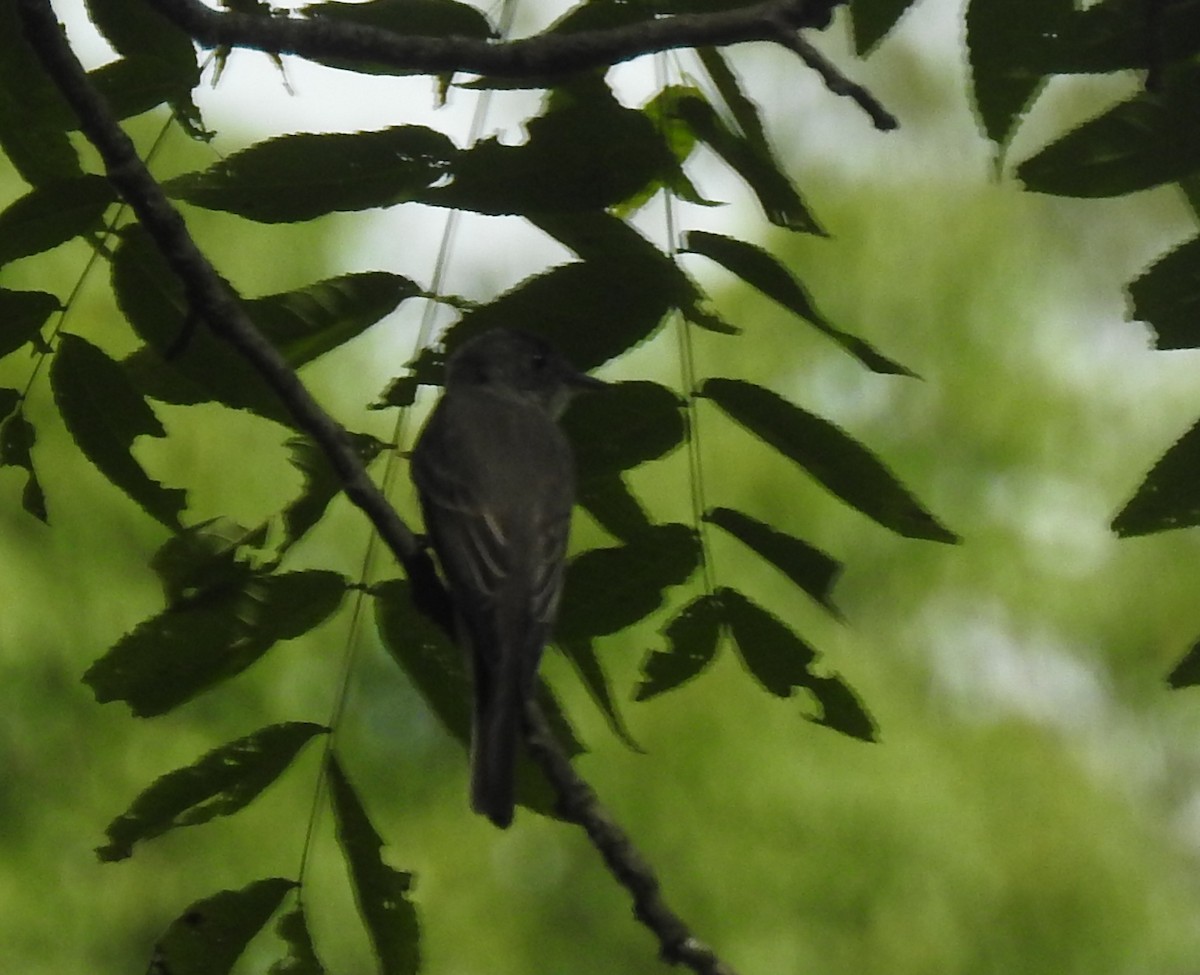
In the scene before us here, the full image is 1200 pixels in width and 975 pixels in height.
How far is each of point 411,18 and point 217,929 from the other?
1106mm

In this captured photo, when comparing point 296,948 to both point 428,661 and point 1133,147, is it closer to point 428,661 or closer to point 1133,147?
point 428,661

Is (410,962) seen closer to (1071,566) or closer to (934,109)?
(1071,566)

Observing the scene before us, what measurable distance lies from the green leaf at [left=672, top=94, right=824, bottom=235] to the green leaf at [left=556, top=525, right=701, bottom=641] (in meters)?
0.40

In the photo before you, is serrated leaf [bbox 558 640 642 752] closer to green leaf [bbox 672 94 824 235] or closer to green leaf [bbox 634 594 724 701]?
green leaf [bbox 634 594 724 701]

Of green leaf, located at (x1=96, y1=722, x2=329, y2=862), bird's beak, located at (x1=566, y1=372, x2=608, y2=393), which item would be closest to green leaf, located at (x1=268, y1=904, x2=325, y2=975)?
green leaf, located at (x1=96, y1=722, x2=329, y2=862)

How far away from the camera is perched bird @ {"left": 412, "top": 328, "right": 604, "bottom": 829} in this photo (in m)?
1.79

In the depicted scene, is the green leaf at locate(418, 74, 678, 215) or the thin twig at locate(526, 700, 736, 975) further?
the green leaf at locate(418, 74, 678, 215)

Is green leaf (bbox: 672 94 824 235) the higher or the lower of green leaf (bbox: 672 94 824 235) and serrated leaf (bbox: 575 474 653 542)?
the higher

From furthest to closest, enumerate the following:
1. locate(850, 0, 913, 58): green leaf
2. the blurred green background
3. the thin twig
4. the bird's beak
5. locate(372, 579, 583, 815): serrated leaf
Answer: the blurred green background → the bird's beak → locate(372, 579, 583, 815): serrated leaf → locate(850, 0, 913, 58): green leaf → the thin twig

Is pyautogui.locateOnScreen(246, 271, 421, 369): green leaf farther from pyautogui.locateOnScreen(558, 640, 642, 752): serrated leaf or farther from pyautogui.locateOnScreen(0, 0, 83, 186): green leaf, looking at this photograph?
pyautogui.locateOnScreen(558, 640, 642, 752): serrated leaf

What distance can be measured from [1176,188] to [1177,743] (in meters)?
6.40

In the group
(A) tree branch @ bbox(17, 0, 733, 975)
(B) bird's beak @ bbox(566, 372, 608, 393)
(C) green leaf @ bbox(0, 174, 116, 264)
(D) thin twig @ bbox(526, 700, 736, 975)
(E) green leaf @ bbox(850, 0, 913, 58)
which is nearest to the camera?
(D) thin twig @ bbox(526, 700, 736, 975)

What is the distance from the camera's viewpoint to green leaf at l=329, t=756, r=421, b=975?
69.0 inches

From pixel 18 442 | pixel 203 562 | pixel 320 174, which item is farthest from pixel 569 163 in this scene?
pixel 18 442
